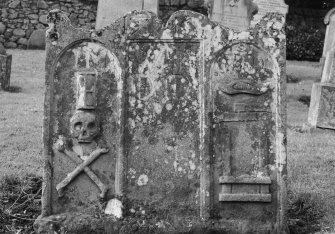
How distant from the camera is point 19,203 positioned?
5.33 meters

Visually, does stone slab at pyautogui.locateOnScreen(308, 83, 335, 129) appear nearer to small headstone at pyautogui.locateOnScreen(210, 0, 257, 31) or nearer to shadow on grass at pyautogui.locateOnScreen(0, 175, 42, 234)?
small headstone at pyautogui.locateOnScreen(210, 0, 257, 31)

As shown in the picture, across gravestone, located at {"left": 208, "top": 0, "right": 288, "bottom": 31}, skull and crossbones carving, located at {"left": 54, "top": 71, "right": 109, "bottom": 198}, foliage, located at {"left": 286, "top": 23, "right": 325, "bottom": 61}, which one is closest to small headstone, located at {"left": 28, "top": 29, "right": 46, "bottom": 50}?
gravestone, located at {"left": 208, "top": 0, "right": 288, "bottom": 31}

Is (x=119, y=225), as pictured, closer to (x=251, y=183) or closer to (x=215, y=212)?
(x=215, y=212)

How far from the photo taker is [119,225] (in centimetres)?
472

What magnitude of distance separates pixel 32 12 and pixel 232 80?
1612 cm

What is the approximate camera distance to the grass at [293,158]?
5277 millimetres

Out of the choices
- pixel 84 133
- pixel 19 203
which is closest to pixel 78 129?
pixel 84 133

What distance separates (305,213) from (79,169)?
2068 mm

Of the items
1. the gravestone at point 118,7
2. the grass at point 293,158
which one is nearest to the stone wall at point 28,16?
the grass at point 293,158

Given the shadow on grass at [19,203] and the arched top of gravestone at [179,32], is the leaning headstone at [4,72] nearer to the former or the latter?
the shadow on grass at [19,203]

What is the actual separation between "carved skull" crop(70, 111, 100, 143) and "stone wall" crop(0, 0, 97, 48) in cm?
1492

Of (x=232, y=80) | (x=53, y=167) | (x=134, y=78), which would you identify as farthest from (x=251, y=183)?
(x=53, y=167)

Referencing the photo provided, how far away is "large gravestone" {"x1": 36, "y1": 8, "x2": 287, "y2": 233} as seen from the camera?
478cm

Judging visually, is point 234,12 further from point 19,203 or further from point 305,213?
point 19,203
